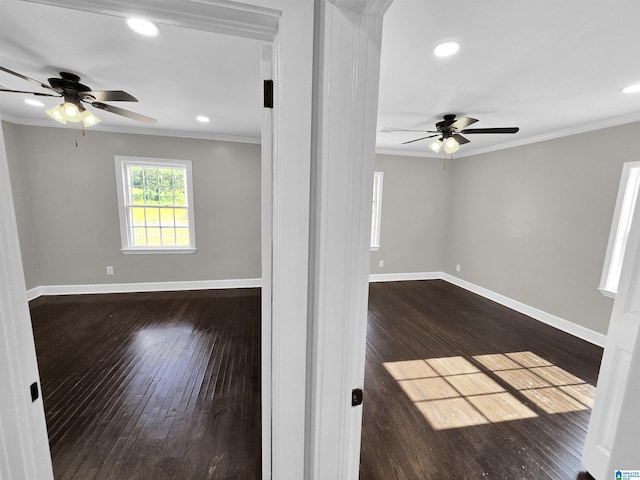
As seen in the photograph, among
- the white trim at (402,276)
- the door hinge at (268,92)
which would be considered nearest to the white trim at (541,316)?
the white trim at (402,276)

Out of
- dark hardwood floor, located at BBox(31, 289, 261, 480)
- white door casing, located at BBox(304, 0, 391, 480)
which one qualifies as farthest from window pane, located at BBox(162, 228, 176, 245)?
white door casing, located at BBox(304, 0, 391, 480)

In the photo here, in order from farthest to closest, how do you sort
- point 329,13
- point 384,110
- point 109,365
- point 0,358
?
point 384,110
point 109,365
point 0,358
point 329,13

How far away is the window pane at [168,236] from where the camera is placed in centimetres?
435

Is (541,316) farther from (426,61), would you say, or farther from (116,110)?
(116,110)

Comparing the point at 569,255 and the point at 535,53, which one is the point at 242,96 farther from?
the point at 569,255

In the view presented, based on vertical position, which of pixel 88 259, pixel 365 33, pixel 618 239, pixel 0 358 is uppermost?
pixel 365 33

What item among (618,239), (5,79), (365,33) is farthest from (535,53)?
(5,79)

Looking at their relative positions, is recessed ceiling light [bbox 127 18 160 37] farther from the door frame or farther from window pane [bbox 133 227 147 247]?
window pane [bbox 133 227 147 247]

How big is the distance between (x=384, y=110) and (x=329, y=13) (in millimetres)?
2399

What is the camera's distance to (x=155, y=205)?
4242mm

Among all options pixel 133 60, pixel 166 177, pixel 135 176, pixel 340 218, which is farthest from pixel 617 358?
pixel 135 176

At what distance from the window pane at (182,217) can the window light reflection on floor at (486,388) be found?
369 cm

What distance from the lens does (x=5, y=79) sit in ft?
7.50

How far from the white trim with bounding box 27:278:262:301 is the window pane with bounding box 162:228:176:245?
68 centimetres
